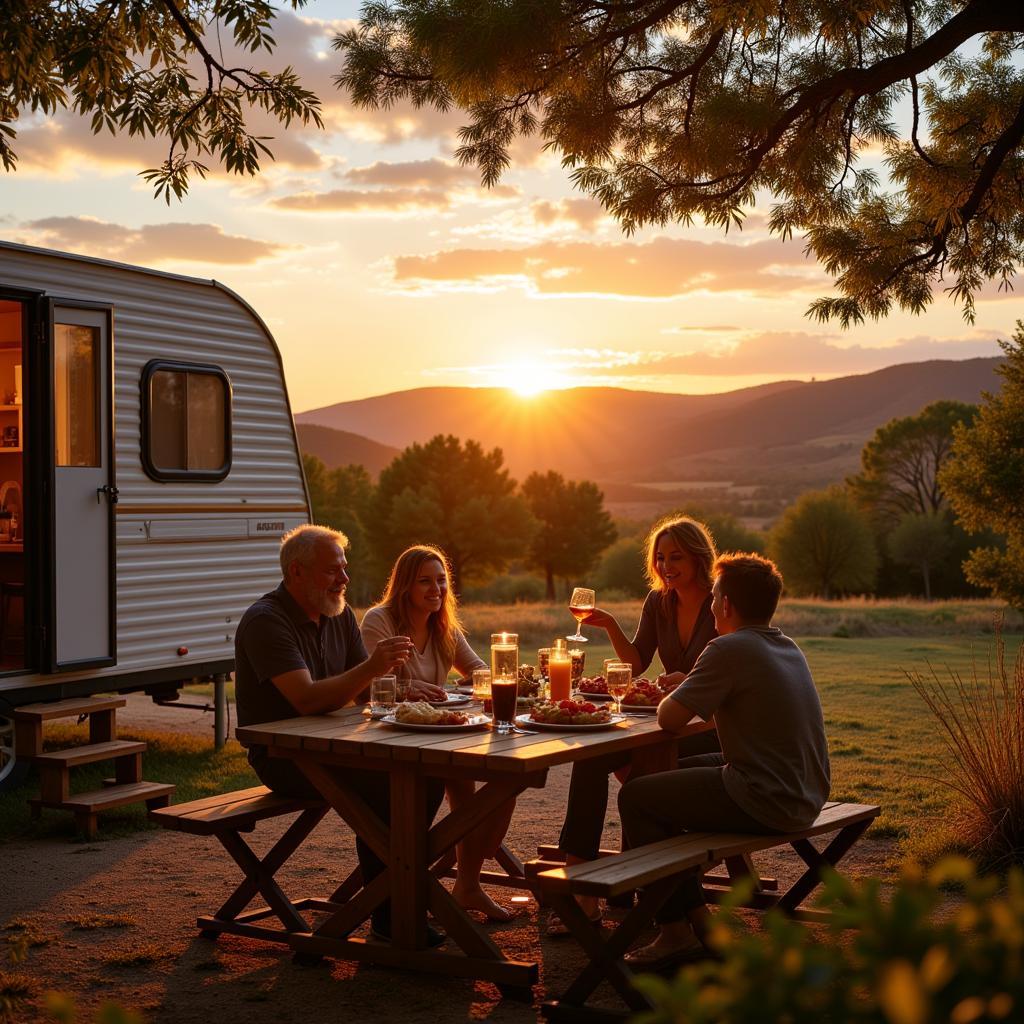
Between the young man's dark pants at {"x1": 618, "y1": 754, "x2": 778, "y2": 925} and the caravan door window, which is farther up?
the caravan door window

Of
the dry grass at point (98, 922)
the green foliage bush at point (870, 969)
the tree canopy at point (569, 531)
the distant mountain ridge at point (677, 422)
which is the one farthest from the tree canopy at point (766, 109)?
the distant mountain ridge at point (677, 422)

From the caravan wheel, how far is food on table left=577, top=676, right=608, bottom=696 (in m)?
3.29

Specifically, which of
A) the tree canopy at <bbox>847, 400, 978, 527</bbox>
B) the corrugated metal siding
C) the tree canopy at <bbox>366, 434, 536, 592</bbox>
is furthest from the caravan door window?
the tree canopy at <bbox>847, 400, 978, 527</bbox>

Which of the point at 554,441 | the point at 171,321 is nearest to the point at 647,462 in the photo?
the point at 554,441

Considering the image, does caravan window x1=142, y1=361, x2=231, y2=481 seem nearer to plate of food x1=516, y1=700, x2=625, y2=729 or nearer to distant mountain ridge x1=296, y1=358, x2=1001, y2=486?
plate of food x1=516, y1=700, x2=625, y2=729

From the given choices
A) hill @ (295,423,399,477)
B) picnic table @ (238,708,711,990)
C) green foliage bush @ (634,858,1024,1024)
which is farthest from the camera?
hill @ (295,423,399,477)

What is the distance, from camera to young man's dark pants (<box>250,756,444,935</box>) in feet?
14.3

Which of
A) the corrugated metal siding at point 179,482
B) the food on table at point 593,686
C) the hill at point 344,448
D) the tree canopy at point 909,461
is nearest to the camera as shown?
the food on table at point 593,686

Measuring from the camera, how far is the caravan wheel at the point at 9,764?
21.8 ft

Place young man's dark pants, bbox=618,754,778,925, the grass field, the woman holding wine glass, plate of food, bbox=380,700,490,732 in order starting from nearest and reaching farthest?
young man's dark pants, bbox=618,754,778,925, plate of food, bbox=380,700,490,732, the woman holding wine glass, the grass field

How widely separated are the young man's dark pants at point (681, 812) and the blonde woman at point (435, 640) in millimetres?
744

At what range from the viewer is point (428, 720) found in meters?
4.25

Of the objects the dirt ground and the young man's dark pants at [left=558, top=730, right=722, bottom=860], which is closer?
the dirt ground

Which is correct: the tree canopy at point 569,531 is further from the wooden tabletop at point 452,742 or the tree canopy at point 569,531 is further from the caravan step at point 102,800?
the wooden tabletop at point 452,742
